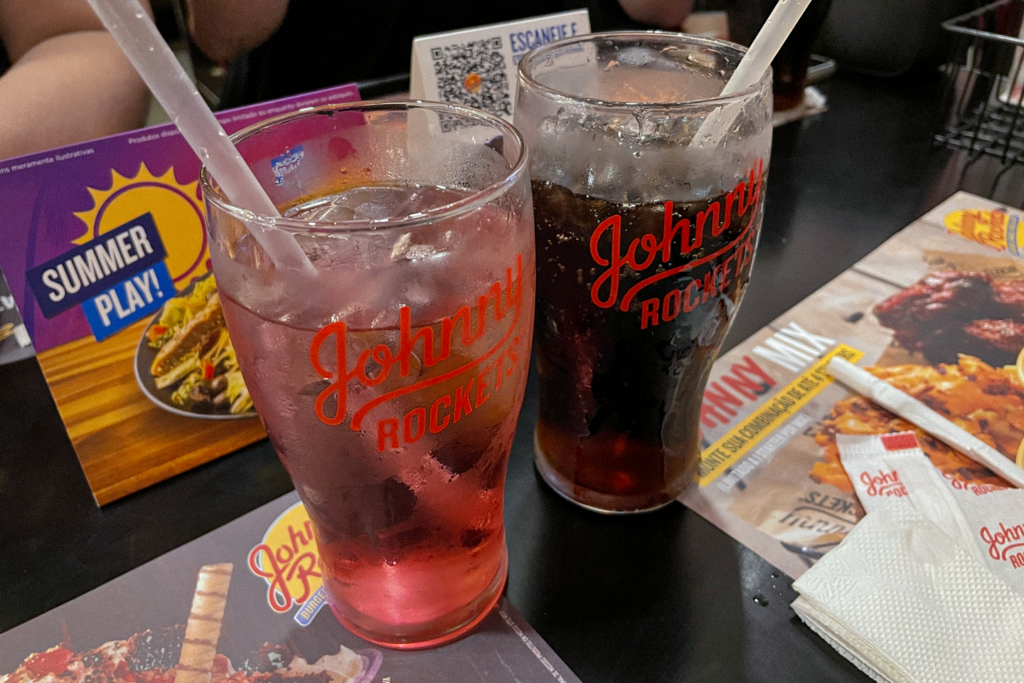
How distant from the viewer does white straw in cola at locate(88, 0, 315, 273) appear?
339 millimetres

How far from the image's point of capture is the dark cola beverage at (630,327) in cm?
55

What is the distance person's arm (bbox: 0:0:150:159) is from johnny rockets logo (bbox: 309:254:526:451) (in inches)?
28.0

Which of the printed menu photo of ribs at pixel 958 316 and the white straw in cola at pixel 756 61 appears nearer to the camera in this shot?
the white straw in cola at pixel 756 61

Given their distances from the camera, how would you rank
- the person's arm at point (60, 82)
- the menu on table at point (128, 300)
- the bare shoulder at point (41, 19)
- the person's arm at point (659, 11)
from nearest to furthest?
the menu on table at point (128, 300) → the person's arm at point (60, 82) → the bare shoulder at point (41, 19) → the person's arm at point (659, 11)

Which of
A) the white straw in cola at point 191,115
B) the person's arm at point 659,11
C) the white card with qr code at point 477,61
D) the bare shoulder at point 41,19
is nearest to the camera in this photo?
the white straw in cola at point 191,115

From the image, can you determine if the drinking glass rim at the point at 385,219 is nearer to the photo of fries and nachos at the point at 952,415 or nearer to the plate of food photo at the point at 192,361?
the plate of food photo at the point at 192,361

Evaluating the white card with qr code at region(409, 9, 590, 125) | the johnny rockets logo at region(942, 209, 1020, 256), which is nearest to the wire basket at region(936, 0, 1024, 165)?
the johnny rockets logo at region(942, 209, 1020, 256)

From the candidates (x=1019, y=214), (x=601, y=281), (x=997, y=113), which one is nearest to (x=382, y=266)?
(x=601, y=281)

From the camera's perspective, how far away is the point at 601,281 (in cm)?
56

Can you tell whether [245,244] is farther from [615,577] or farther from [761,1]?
[761,1]

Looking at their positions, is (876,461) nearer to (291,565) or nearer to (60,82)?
(291,565)

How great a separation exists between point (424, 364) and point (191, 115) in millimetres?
180

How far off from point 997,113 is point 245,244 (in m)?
1.43

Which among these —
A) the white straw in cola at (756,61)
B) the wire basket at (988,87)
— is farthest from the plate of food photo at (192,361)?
the wire basket at (988,87)
